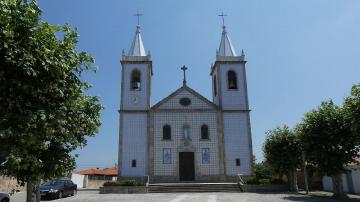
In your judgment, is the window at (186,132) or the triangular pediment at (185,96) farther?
the triangular pediment at (185,96)

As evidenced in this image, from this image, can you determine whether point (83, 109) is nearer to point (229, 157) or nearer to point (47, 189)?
point (47, 189)

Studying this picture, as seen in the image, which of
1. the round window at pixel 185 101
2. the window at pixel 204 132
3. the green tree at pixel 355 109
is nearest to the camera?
the green tree at pixel 355 109

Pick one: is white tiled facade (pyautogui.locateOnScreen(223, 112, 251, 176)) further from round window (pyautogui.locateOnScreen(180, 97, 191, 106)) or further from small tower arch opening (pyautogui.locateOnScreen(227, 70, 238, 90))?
round window (pyautogui.locateOnScreen(180, 97, 191, 106))

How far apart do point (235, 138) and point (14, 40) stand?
3033 centimetres

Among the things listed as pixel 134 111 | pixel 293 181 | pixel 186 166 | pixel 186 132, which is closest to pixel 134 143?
pixel 134 111

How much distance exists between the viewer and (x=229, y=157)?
35.3 m

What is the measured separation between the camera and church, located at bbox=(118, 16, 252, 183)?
34906 mm

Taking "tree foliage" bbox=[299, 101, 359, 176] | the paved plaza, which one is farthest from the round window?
"tree foliage" bbox=[299, 101, 359, 176]

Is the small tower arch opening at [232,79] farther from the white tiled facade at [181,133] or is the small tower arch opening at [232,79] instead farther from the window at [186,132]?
the window at [186,132]

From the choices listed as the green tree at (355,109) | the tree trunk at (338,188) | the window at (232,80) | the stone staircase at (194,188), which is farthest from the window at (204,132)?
the green tree at (355,109)

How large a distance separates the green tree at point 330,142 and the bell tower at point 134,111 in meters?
17.2

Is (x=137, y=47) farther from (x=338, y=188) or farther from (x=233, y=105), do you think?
(x=338, y=188)

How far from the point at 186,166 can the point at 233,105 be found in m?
7.62

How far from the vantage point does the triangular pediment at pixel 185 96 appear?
36.9 meters
